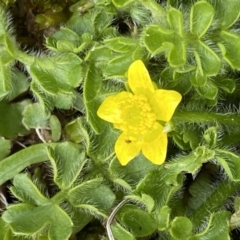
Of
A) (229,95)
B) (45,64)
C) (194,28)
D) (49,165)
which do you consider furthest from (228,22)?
(49,165)

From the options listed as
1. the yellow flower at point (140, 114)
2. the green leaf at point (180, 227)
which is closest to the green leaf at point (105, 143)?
the yellow flower at point (140, 114)

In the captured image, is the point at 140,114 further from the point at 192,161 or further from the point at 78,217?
the point at 78,217

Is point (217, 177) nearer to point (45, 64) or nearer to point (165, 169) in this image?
point (165, 169)

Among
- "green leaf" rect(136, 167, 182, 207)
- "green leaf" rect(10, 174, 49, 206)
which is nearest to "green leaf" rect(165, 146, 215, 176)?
"green leaf" rect(136, 167, 182, 207)

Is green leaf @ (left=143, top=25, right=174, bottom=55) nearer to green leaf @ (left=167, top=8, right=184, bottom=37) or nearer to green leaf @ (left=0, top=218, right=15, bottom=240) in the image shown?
green leaf @ (left=167, top=8, right=184, bottom=37)

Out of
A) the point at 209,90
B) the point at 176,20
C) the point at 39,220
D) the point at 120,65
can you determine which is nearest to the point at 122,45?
the point at 120,65

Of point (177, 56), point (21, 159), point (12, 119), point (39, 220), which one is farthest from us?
point (12, 119)
